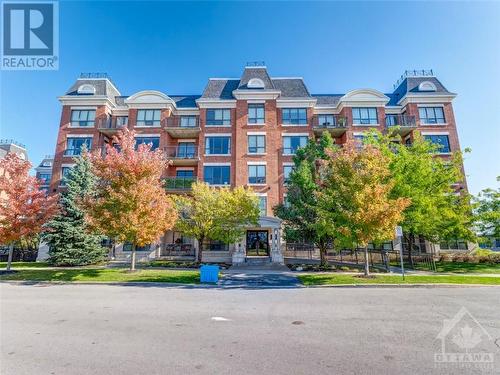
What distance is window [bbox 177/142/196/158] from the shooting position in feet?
100.0

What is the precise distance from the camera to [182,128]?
97.4 ft

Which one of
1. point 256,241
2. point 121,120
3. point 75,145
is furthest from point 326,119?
point 75,145

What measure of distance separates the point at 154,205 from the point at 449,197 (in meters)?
22.2

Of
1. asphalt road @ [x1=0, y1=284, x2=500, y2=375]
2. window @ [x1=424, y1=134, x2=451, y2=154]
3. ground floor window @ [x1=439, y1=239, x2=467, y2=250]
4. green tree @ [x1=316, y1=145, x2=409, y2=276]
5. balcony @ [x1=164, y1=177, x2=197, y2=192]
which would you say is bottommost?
asphalt road @ [x1=0, y1=284, x2=500, y2=375]

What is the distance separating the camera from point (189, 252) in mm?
26297

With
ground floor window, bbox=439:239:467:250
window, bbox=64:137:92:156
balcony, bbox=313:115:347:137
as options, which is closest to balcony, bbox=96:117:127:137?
window, bbox=64:137:92:156

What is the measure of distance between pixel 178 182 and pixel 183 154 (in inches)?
158

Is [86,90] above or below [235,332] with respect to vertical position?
above

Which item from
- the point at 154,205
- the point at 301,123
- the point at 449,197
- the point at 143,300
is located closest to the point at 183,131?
the point at 301,123

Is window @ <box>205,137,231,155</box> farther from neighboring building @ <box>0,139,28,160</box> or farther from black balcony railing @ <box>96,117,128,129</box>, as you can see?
neighboring building @ <box>0,139,28,160</box>

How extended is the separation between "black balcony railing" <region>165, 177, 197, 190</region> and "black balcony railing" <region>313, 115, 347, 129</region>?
15.2 metres

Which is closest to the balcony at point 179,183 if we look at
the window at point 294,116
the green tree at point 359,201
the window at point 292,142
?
the window at point 292,142

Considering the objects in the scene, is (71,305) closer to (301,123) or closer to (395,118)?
(301,123)

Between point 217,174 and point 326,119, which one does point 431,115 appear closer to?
point 326,119
